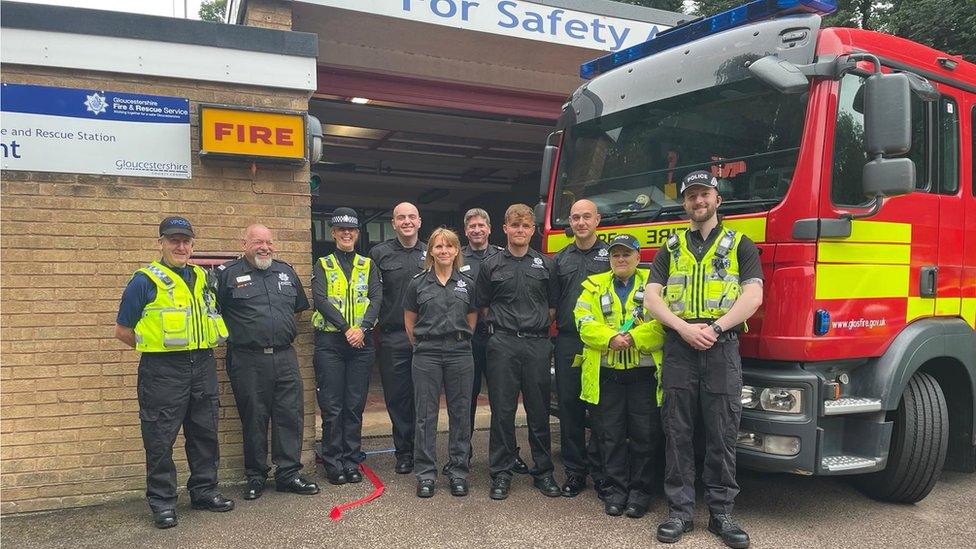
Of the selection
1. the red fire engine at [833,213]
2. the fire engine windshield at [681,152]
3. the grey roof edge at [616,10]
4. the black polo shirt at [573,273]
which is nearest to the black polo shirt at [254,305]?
the black polo shirt at [573,273]

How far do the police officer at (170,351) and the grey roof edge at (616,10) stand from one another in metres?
4.38

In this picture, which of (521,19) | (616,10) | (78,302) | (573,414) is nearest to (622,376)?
(573,414)

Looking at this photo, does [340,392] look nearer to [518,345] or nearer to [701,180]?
[518,345]

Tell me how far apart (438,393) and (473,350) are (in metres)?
0.57

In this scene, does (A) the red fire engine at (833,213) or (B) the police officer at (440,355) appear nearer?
(A) the red fire engine at (833,213)

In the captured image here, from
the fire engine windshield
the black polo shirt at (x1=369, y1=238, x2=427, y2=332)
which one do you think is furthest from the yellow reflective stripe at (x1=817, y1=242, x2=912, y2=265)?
the black polo shirt at (x1=369, y1=238, x2=427, y2=332)

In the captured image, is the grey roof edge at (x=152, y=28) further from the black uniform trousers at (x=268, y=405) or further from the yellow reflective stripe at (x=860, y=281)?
the yellow reflective stripe at (x=860, y=281)

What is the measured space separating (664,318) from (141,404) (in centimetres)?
298

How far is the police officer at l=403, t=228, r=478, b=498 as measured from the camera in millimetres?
4363

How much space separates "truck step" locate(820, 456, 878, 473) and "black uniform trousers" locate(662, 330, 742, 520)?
0.48 m

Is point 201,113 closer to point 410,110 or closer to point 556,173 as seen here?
point 556,173

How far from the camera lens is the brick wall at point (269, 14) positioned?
5.36 m

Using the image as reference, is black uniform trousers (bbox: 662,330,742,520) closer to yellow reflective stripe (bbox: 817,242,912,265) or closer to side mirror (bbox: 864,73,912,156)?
yellow reflective stripe (bbox: 817,242,912,265)

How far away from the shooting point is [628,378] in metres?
3.94
